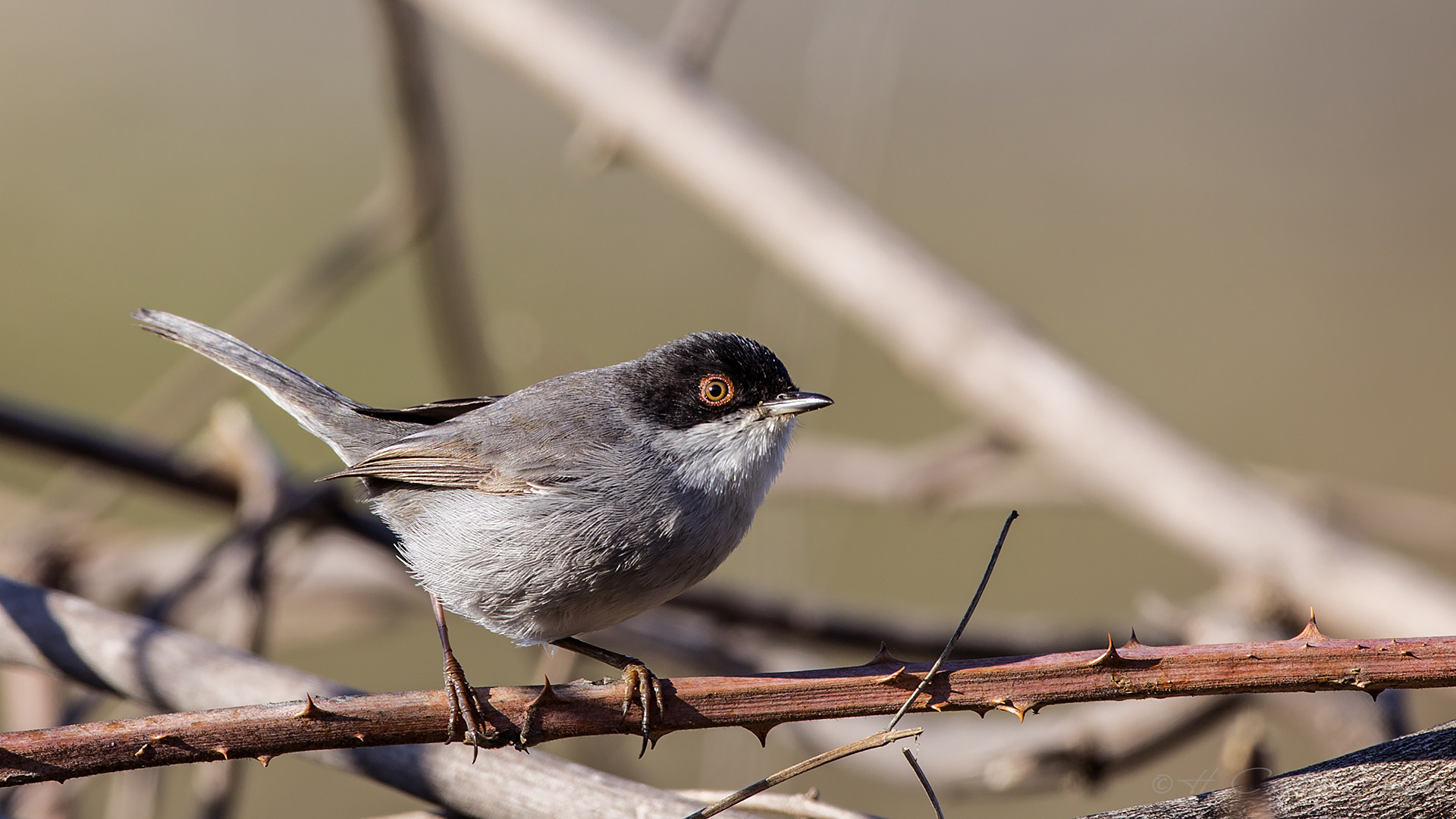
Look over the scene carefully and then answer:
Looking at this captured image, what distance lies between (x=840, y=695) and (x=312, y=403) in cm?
182

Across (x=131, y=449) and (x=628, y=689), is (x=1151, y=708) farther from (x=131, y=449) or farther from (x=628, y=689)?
(x=131, y=449)

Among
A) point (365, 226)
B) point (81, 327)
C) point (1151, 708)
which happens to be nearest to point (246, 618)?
point (365, 226)

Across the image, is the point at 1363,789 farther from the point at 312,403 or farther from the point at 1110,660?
the point at 312,403

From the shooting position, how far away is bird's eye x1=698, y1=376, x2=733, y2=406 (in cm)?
250

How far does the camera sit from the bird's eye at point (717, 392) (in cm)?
250

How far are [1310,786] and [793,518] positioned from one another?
12.1 ft

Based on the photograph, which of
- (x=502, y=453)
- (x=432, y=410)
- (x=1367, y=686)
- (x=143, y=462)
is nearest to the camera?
(x=1367, y=686)

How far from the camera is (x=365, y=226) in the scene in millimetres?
3832

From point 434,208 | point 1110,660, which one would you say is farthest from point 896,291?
point 1110,660

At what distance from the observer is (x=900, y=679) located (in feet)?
4.80

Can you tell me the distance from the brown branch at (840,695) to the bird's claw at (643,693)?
0.20ft

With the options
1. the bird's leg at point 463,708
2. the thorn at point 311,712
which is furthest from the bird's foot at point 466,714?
the thorn at point 311,712

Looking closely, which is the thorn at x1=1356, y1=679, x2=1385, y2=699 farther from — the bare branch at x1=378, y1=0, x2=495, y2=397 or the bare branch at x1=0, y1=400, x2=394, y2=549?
the bare branch at x1=378, y1=0, x2=495, y2=397

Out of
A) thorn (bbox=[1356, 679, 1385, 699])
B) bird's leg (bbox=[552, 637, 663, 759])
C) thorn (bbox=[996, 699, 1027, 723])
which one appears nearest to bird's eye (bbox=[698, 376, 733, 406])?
bird's leg (bbox=[552, 637, 663, 759])
